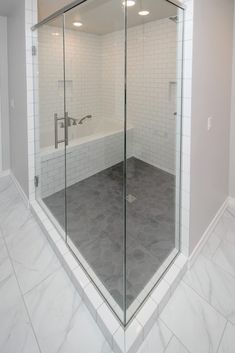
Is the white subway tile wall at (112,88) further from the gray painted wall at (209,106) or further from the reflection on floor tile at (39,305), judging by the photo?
the reflection on floor tile at (39,305)

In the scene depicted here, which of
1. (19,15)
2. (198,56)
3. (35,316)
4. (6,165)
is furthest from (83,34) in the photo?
(35,316)

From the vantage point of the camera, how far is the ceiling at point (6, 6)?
2.51 metres

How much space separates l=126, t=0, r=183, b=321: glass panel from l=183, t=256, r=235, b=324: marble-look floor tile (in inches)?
8.1

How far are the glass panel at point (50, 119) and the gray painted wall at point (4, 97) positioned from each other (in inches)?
40.4

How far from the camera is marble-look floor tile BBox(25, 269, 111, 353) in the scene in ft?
4.32

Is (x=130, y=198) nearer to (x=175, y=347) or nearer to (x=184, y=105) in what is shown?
(x=184, y=105)

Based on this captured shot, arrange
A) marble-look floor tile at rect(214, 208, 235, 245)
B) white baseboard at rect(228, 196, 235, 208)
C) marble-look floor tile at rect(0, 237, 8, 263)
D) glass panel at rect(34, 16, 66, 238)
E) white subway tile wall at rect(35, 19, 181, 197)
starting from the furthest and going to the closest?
white baseboard at rect(228, 196, 235, 208)
glass panel at rect(34, 16, 66, 238)
marble-look floor tile at rect(214, 208, 235, 245)
marble-look floor tile at rect(0, 237, 8, 263)
white subway tile wall at rect(35, 19, 181, 197)

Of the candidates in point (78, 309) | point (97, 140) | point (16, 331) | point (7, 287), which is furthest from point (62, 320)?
point (97, 140)

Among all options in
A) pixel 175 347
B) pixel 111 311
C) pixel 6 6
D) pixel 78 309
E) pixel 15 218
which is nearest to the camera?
pixel 175 347

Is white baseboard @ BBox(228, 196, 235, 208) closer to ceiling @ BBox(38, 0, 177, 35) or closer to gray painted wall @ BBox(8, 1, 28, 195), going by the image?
ceiling @ BBox(38, 0, 177, 35)

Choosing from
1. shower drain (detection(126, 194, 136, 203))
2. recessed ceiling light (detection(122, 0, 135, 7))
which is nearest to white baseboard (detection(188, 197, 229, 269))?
shower drain (detection(126, 194, 136, 203))

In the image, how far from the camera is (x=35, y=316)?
149 centimetres

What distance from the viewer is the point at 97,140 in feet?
8.48

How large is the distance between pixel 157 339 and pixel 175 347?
10 cm
